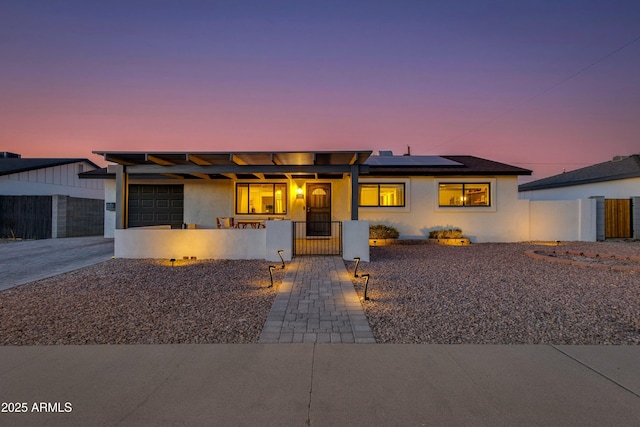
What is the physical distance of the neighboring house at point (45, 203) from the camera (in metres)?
15.5

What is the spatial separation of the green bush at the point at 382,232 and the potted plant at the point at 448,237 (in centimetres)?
162

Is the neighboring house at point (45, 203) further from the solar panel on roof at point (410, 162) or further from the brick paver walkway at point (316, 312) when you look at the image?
the solar panel on roof at point (410, 162)

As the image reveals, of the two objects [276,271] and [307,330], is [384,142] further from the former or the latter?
[307,330]

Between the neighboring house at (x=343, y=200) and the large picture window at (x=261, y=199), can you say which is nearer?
the neighboring house at (x=343, y=200)

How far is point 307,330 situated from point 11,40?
15.9m

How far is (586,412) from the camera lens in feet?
7.73

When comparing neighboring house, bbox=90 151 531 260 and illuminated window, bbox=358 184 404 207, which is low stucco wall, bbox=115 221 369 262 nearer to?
neighboring house, bbox=90 151 531 260

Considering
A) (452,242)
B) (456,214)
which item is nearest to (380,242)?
(452,242)

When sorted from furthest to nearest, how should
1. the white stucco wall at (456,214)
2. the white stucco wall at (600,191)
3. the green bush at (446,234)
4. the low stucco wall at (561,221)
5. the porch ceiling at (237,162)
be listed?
the white stucco wall at (600,191) → the low stucco wall at (561,221) → the white stucco wall at (456,214) → the green bush at (446,234) → the porch ceiling at (237,162)

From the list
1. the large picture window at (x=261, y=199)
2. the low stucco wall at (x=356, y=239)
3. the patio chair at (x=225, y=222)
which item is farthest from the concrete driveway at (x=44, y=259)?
the low stucco wall at (x=356, y=239)

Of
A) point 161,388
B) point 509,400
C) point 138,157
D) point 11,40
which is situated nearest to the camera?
point 509,400

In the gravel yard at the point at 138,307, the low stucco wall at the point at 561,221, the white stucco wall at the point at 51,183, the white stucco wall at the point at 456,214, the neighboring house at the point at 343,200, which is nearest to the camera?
the gravel yard at the point at 138,307

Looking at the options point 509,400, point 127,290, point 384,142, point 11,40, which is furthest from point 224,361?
point 384,142

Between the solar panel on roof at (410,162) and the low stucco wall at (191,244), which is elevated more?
the solar panel on roof at (410,162)
